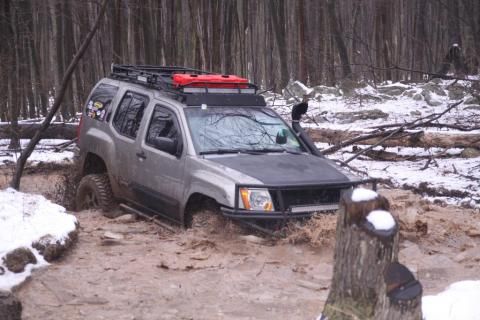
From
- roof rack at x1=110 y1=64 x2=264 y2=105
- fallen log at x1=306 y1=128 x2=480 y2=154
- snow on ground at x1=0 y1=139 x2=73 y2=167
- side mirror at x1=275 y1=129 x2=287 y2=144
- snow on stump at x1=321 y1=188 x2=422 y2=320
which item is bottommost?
snow on ground at x1=0 y1=139 x2=73 y2=167

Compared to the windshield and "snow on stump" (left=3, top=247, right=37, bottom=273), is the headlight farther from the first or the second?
"snow on stump" (left=3, top=247, right=37, bottom=273)

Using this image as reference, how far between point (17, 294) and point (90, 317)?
0.77m

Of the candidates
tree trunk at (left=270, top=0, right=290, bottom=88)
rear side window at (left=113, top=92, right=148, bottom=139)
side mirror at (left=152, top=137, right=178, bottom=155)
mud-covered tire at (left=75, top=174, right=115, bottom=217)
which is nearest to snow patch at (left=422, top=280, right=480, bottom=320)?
side mirror at (left=152, top=137, right=178, bottom=155)

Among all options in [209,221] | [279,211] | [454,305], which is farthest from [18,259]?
[454,305]

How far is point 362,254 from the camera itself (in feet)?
13.4

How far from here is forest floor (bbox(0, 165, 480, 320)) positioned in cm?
534

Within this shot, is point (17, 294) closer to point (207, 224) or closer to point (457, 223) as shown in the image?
point (207, 224)

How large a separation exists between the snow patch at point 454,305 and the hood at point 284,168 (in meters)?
2.07

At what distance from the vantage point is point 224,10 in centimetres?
2569

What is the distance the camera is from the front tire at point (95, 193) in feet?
29.5

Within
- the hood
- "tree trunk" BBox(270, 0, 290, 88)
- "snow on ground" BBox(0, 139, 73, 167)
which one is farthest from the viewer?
"tree trunk" BBox(270, 0, 290, 88)

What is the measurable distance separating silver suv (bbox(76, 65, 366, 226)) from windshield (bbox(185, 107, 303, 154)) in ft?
0.04

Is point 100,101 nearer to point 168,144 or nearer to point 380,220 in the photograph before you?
point 168,144

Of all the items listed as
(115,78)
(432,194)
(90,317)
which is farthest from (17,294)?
(432,194)
